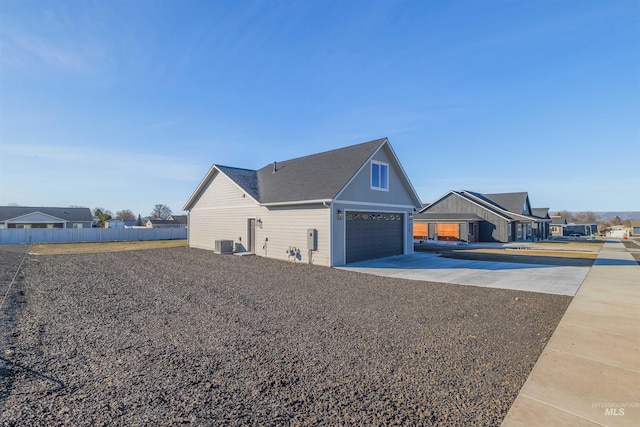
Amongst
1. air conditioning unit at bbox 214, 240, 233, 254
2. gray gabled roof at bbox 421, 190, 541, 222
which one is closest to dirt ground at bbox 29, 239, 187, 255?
air conditioning unit at bbox 214, 240, 233, 254

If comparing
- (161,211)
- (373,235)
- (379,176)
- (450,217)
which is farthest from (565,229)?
(161,211)

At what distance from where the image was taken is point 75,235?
2989cm

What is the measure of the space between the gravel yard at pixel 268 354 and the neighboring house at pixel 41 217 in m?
43.8

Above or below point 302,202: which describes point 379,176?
above

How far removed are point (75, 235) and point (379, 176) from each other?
31.3 meters

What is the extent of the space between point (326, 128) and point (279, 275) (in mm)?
12426

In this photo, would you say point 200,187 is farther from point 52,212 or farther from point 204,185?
point 52,212

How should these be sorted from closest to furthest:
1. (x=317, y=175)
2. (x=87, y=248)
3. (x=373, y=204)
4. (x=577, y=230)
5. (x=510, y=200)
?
(x=373, y=204)
(x=317, y=175)
(x=87, y=248)
(x=510, y=200)
(x=577, y=230)

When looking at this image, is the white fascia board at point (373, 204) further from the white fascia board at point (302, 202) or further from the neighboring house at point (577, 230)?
the neighboring house at point (577, 230)

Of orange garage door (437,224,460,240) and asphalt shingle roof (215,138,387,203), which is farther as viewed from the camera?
orange garage door (437,224,460,240)

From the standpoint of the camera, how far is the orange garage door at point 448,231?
28.7m

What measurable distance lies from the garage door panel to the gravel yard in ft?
18.5

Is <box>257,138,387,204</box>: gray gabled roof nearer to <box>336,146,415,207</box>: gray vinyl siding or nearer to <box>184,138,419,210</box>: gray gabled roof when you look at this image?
<box>184,138,419,210</box>: gray gabled roof

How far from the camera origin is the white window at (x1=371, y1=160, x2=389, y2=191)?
1461cm
